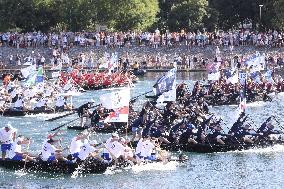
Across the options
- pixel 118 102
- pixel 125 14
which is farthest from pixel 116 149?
pixel 125 14

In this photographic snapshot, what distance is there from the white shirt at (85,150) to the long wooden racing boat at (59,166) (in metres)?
0.23

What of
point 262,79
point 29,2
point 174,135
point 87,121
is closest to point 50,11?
point 29,2

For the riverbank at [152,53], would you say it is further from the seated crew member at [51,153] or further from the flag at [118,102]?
the seated crew member at [51,153]

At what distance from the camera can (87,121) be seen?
1821 inches

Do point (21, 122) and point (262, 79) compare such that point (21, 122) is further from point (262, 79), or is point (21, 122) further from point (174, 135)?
point (262, 79)

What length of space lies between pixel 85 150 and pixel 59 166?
1.19 meters

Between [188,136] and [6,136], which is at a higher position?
[6,136]

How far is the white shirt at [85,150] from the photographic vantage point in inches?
1395

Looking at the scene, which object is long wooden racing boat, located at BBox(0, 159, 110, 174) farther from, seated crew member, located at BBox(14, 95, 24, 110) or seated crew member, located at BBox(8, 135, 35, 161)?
seated crew member, located at BBox(14, 95, 24, 110)

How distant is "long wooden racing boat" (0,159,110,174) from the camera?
35591 mm

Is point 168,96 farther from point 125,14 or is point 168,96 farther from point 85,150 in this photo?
point 125,14

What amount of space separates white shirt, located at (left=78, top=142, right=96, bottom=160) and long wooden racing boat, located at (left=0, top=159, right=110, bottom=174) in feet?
0.75

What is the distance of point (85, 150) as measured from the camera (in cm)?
3547

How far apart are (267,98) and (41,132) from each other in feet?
58.7
